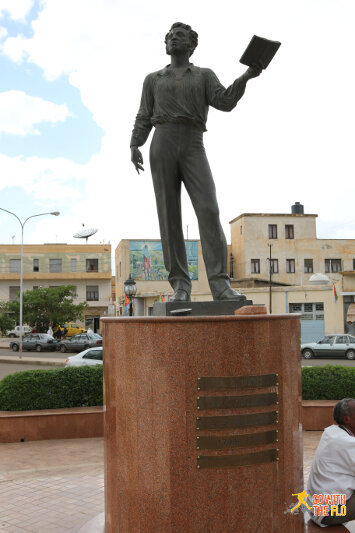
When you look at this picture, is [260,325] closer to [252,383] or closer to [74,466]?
[252,383]

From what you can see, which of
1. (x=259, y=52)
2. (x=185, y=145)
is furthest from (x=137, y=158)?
(x=259, y=52)

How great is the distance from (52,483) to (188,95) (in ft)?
14.8

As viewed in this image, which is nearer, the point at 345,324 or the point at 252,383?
the point at 252,383

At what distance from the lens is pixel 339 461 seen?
397cm

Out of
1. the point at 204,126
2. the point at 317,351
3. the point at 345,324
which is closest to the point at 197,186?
the point at 204,126

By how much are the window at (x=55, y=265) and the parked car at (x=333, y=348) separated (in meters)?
29.0

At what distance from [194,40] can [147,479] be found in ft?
12.9

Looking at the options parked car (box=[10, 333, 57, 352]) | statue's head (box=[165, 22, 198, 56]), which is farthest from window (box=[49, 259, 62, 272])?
statue's head (box=[165, 22, 198, 56])

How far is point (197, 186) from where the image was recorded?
5004mm

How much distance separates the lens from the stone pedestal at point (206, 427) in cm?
387

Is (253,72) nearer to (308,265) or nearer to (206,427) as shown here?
(206,427)

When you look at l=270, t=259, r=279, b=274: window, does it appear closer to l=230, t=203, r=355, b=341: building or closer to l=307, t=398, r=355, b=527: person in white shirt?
l=230, t=203, r=355, b=341: building

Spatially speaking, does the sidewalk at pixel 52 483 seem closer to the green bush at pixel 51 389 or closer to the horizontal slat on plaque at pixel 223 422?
the green bush at pixel 51 389

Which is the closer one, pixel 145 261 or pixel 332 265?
pixel 332 265
